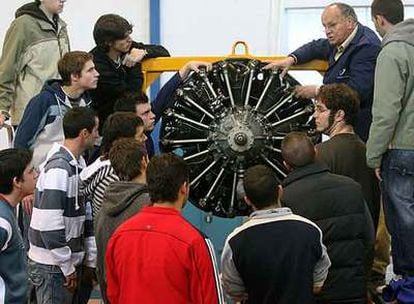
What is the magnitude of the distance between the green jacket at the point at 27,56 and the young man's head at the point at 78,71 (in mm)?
560

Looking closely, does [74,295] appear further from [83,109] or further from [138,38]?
[138,38]

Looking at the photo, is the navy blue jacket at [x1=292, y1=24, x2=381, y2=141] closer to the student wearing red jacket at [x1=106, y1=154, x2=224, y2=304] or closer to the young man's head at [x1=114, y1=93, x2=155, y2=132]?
the young man's head at [x1=114, y1=93, x2=155, y2=132]

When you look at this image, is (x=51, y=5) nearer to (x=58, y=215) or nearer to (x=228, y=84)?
(x=228, y=84)

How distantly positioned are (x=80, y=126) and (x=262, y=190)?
918 millimetres

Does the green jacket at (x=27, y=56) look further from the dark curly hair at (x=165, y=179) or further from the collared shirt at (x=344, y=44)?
the dark curly hair at (x=165, y=179)

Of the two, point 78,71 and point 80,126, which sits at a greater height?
point 78,71

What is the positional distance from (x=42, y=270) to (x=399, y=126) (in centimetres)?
171

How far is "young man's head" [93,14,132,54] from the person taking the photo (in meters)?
3.71

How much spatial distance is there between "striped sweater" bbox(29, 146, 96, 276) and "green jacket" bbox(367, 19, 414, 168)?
4.31 ft

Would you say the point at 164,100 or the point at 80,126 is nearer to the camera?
the point at 80,126

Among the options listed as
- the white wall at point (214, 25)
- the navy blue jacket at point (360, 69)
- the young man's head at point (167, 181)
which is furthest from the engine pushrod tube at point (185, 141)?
the white wall at point (214, 25)

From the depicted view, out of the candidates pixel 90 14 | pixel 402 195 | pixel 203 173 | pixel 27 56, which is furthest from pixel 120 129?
pixel 90 14

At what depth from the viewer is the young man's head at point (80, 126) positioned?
2.94m

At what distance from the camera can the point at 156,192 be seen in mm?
2289
